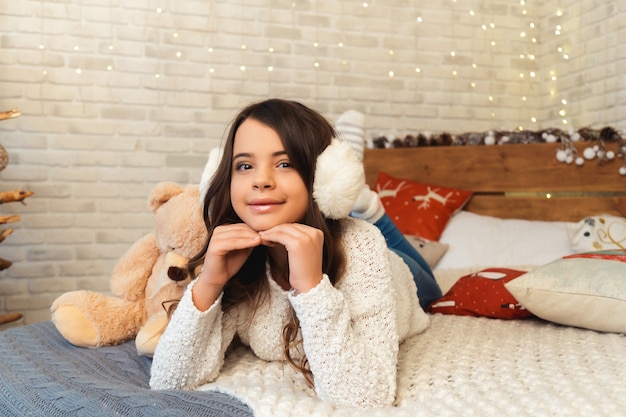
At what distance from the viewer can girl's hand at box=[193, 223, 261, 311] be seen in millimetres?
1091

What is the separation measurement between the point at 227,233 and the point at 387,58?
2.51 meters

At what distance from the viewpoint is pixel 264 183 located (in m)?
1.10

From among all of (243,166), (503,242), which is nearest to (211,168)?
(243,166)

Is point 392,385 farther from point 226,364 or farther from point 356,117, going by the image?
point 356,117

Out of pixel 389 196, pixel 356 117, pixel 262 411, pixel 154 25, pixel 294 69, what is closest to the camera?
pixel 262 411

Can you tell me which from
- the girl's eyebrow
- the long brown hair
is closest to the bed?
the long brown hair

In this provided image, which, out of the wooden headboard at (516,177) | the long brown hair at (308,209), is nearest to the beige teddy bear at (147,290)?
the long brown hair at (308,209)

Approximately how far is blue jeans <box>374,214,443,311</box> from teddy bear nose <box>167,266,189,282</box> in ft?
1.97

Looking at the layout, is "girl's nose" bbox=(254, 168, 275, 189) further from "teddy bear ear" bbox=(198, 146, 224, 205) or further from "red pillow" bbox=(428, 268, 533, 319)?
"red pillow" bbox=(428, 268, 533, 319)

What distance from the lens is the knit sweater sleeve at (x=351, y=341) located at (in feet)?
3.41

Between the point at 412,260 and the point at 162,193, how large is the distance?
0.71 metres

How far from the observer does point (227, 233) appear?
110 cm

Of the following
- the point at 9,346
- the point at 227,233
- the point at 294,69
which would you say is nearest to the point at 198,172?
the point at 294,69

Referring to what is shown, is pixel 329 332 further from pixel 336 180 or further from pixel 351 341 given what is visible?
pixel 336 180
